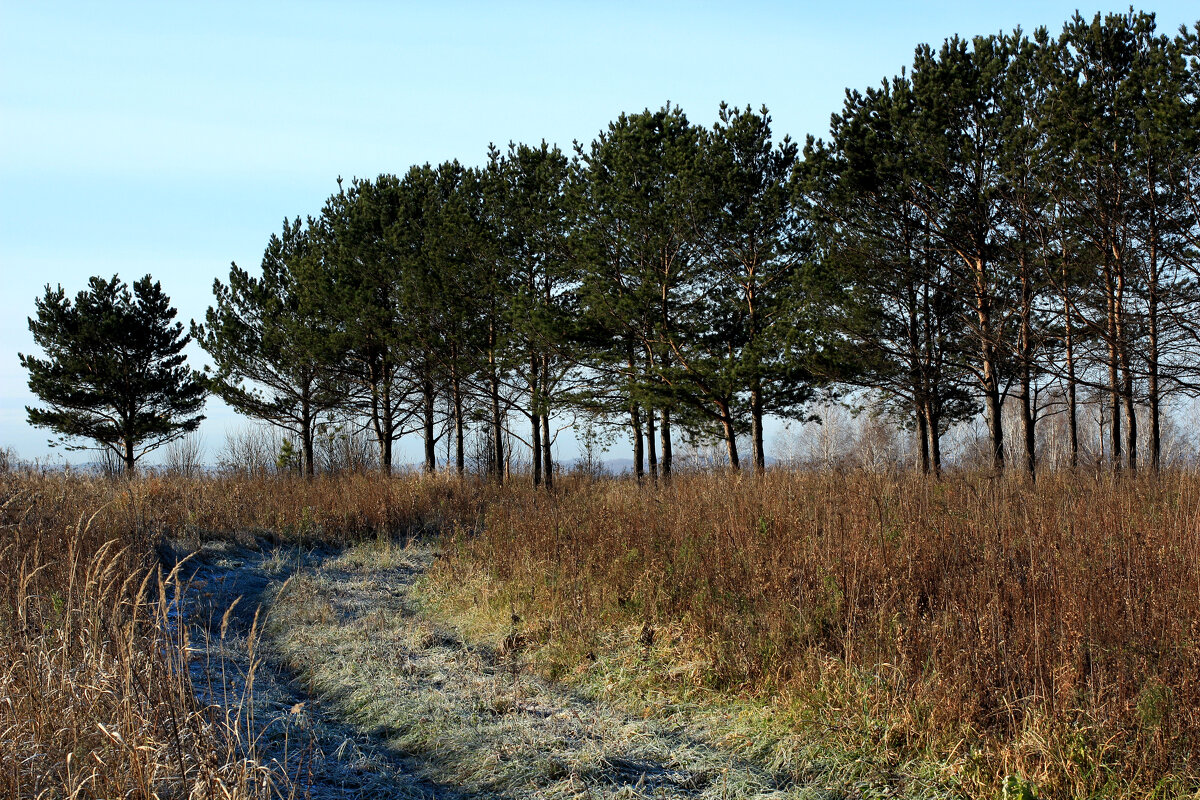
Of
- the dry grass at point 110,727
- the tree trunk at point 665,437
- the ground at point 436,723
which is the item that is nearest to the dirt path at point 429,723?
the ground at point 436,723

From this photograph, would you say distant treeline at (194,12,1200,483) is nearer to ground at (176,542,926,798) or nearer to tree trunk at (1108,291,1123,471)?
tree trunk at (1108,291,1123,471)

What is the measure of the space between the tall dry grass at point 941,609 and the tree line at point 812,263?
6.39 metres

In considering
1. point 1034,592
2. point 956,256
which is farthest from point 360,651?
point 956,256

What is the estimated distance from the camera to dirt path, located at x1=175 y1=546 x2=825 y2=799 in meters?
3.29

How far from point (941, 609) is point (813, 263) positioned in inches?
457

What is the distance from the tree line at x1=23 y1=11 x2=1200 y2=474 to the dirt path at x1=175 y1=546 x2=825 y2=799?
8863 mm

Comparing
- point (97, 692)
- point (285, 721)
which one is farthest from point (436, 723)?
point (97, 692)

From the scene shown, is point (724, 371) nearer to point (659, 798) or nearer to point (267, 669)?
point (267, 669)

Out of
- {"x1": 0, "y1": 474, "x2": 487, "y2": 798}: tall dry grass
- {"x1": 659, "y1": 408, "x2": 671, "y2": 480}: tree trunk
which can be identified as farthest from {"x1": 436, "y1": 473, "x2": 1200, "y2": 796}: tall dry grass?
{"x1": 659, "y1": 408, "x2": 671, "y2": 480}: tree trunk

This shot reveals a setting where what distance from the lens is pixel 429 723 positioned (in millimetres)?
4039

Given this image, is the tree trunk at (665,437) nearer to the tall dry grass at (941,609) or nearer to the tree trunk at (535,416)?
the tree trunk at (535,416)

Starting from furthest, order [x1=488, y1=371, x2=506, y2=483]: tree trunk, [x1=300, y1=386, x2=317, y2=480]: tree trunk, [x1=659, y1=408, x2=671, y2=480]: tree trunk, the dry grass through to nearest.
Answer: [x1=300, y1=386, x2=317, y2=480]: tree trunk, [x1=488, y1=371, x2=506, y2=483]: tree trunk, [x1=659, y1=408, x2=671, y2=480]: tree trunk, the dry grass

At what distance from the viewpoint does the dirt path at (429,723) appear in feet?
10.8

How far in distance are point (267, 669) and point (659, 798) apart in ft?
10.9
